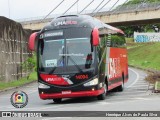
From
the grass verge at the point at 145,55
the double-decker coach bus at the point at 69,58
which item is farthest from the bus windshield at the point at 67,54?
the grass verge at the point at 145,55

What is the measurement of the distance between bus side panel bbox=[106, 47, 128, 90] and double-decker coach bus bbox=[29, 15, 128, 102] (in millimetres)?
2198

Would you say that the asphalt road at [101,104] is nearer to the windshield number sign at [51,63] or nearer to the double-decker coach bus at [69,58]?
the double-decker coach bus at [69,58]

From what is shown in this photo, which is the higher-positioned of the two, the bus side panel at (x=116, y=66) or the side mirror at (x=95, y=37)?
the side mirror at (x=95, y=37)

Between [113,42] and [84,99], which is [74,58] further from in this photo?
[113,42]

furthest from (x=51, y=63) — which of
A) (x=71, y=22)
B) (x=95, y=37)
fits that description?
(x=95, y=37)

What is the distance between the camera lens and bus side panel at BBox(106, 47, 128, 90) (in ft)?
73.0

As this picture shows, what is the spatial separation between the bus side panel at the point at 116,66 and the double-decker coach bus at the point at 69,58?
7.21 ft

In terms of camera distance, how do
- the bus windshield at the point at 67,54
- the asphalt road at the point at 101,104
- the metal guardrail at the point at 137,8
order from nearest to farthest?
the asphalt road at the point at 101,104 < the bus windshield at the point at 67,54 < the metal guardrail at the point at 137,8

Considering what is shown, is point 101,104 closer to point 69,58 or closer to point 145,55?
point 69,58

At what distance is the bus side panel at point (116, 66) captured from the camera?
73.0 feet

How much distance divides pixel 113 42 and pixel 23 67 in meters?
19.2

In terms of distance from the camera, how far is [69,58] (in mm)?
19125

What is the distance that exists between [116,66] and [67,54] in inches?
221

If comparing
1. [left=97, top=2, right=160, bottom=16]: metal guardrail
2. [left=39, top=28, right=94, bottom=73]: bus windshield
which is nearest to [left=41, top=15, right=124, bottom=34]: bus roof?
[left=39, top=28, right=94, bottom=73]: bus windshield
